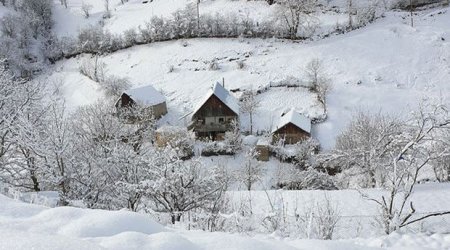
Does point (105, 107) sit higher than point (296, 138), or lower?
higher

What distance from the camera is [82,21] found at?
191 ft

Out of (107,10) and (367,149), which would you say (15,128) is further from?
(107,10)

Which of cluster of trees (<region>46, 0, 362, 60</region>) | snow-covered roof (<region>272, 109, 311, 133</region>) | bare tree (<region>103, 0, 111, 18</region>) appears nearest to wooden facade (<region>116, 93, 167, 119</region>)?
snow-covered roof (<region>272, 109, 311, 133</region>)

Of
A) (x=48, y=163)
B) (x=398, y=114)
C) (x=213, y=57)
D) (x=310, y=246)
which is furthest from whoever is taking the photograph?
(x=213, y=57)

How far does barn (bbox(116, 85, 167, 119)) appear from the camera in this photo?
34.6 m

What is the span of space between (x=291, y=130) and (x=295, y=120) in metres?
0.76

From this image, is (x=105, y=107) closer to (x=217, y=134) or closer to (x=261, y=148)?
(x=217, y=134)

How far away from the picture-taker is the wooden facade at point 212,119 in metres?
33.0

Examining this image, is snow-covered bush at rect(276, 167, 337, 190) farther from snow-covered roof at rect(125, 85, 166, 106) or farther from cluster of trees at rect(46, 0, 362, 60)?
cluster of trees at rect(46, 0, 362, 60)

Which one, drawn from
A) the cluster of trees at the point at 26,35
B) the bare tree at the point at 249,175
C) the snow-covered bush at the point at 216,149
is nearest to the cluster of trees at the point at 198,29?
the cluster of trees at the point at 26,35

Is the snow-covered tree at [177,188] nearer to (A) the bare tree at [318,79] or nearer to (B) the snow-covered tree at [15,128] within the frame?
(B) the snow-covered tree at [15,128]

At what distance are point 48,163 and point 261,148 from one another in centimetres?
1659

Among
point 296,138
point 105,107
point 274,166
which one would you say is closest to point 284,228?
point 274,166

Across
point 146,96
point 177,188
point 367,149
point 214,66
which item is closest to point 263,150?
point 367,149
